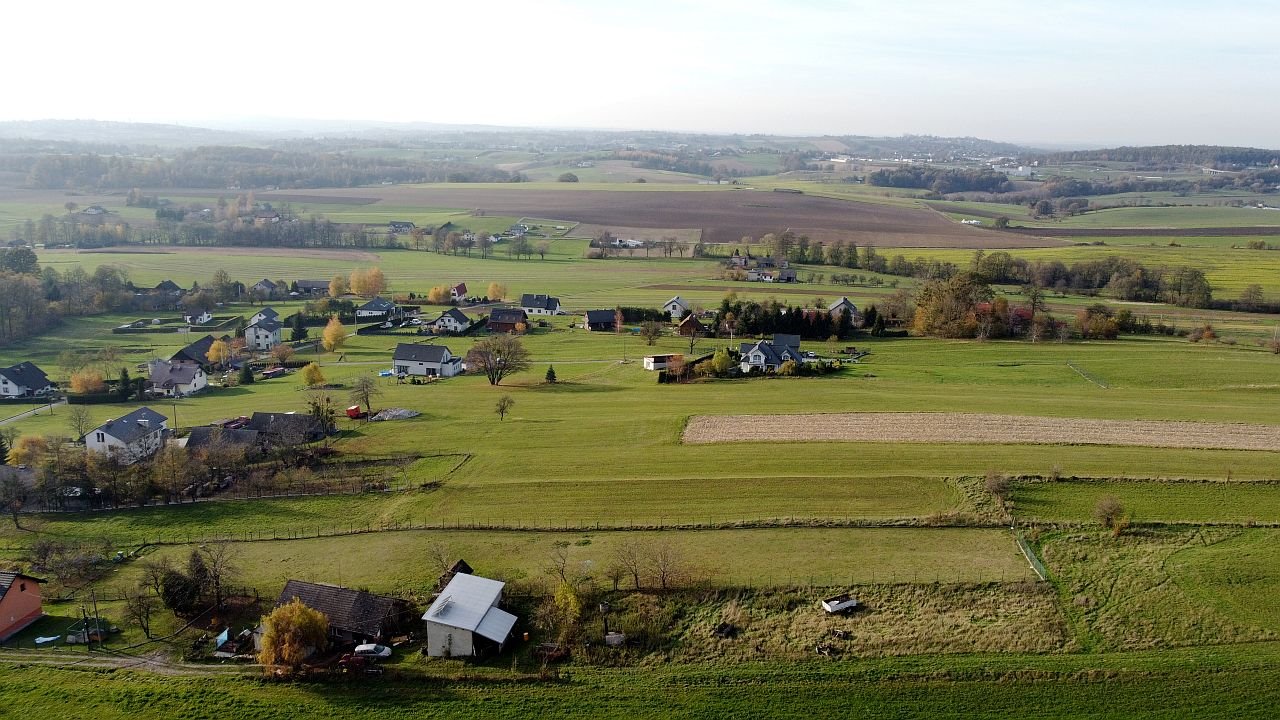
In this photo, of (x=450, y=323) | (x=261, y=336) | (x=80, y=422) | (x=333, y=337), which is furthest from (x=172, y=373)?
(x=450, y=323)

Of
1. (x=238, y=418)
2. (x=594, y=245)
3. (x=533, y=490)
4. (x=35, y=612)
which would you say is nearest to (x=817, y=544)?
(x=533, y=490)

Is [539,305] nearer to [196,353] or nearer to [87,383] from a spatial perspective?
[196,353]

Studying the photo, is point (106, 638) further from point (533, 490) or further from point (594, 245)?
point (594, 245)

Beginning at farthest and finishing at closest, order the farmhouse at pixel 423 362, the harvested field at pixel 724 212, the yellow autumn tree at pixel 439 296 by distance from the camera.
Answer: the harvested field at pixel 724 212
the yellow autumn tree at pixel 439 296
the farmhouse at pixel 423 362

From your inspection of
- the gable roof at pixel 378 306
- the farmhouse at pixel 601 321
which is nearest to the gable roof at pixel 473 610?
the farmhouse at pixel 601 321

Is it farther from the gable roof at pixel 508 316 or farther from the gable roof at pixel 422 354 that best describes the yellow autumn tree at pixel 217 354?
the gable roof at pixel 508 316

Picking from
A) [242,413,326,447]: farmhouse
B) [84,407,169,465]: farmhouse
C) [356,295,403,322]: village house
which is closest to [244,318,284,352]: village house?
[356,295,403,322]: village house

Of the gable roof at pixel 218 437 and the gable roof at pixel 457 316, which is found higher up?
the gable roof at pixel 457 316
